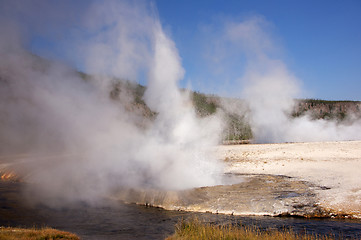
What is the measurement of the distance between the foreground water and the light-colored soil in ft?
5.76

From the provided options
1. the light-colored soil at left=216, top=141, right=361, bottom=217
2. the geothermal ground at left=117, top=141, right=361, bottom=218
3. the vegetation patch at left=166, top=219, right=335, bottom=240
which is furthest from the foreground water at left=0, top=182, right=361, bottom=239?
the light-colored soil at left=216, top=141, right=361, bottom=217

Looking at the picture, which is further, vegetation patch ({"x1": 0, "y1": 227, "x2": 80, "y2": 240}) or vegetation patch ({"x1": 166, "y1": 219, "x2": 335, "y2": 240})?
vegetation patch ({"x1": 0, "y1": 227, "x2": 80, "y2": 240})

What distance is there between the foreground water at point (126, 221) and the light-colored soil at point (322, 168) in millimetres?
1754

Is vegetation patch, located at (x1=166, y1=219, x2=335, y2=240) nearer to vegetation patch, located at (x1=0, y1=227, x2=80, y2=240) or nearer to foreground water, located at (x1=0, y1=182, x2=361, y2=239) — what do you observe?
foreground water, located at (x1=0, y1=182, x2=361, y2=239)

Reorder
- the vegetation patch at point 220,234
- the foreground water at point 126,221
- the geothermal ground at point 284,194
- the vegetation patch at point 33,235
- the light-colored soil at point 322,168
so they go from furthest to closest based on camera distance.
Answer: the light-colored soil at point 322,168 → the geothermal ground at point 284,194 → the foreground water at point 126,221 → the vegetation patch at point 33,235 → the vegetation patch at point 220,234

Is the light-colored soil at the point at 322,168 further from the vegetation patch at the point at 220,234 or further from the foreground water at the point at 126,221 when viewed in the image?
the vegetation patch at the point at 220,234

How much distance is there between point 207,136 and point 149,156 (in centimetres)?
532

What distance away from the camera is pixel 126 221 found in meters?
11.6

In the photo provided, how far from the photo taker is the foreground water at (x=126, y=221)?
31.9 ft

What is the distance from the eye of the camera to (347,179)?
15203mm

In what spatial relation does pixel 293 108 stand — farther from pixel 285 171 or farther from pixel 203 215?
pixel 203 215

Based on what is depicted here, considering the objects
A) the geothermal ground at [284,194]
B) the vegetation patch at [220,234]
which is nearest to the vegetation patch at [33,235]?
the vegetation patch at [220,234]

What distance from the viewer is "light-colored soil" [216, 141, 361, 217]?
39.1ft

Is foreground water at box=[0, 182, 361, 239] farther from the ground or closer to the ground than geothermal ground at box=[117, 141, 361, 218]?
closer to the ground
